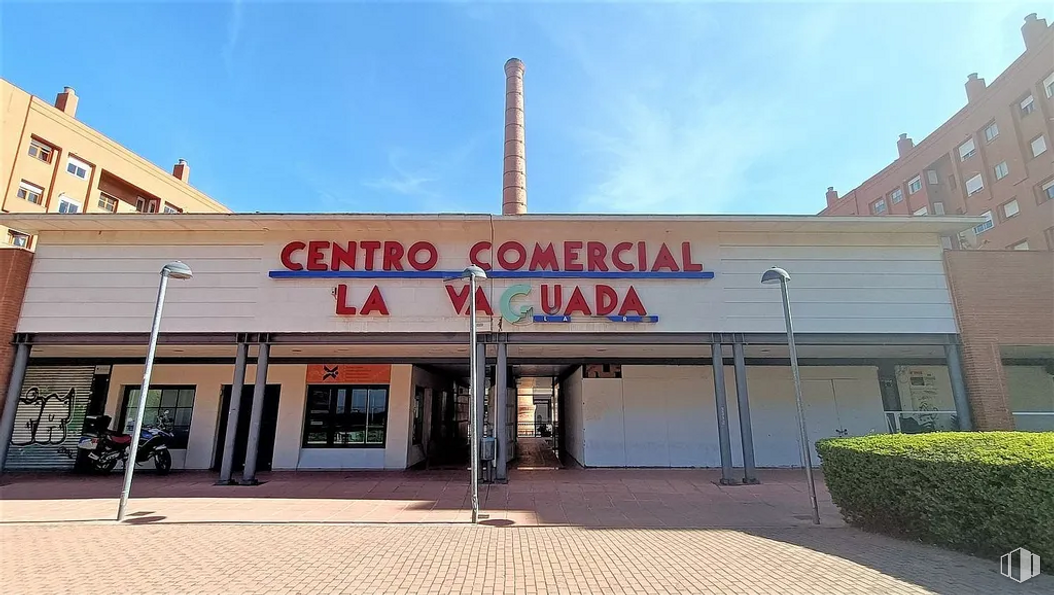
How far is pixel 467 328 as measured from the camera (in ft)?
35.2

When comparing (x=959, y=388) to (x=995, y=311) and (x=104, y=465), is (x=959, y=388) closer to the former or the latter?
(x=995, y=311)

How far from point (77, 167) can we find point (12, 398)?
71.5 feet

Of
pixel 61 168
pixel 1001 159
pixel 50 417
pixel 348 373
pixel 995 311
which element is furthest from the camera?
pixel 1001 159

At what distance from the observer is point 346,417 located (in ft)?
44.2

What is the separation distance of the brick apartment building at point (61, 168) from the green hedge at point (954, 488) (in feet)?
87.3

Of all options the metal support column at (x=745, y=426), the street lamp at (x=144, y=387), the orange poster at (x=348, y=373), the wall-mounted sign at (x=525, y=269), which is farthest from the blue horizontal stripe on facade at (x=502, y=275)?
the orange poster at (x=348, y=373)

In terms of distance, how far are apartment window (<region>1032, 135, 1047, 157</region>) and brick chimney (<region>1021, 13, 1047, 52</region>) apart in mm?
4408

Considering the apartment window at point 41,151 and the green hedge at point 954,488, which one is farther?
the apartment window at point 41,151

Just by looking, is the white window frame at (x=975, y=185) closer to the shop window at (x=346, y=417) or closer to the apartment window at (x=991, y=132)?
the apartment window at (x=991, y=132)

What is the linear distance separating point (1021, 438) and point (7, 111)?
116 ft

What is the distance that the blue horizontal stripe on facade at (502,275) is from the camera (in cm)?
1091

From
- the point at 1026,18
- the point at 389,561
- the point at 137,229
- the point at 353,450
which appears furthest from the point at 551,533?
the point at 1026,18

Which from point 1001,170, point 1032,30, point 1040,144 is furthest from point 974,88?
point 1040,144

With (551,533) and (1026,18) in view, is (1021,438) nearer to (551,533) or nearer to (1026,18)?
(551,533)
